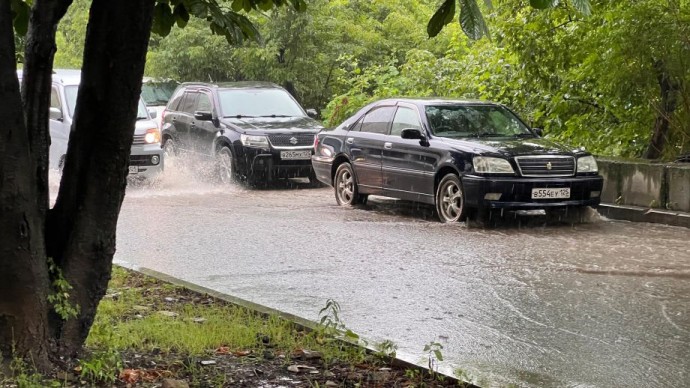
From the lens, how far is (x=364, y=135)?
1639 cm

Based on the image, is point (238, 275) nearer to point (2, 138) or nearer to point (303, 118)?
point (2, 138)

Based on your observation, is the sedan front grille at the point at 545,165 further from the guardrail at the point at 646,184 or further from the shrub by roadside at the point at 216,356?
the shrub by roadside at the point at 216,356

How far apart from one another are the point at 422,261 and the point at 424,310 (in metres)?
2.61

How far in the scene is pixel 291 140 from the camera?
19.8 m

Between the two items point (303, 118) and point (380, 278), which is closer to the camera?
point (380, 278)

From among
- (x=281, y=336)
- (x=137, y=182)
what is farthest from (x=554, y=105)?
(x=281, y=336)

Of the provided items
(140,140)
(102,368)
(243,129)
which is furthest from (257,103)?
(102,368)

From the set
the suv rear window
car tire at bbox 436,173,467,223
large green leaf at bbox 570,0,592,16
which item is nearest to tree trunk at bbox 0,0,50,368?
large green leaf at bbox 570,0,592,16

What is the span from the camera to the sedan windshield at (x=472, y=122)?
15195 millimetres

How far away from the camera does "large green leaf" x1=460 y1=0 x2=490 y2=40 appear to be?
14.8 ft

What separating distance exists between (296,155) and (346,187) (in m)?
3.09

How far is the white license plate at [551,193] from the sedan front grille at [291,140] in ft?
21.9

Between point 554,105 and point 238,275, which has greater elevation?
point 554,105

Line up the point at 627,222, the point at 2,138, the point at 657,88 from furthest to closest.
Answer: the point at 657,88 → the point at 627,222 → the point at 2,138
